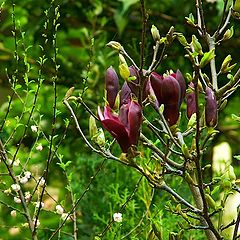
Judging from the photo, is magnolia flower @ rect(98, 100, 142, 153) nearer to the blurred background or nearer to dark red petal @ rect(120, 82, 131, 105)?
dark red petal @ rect(120, 82, 131, 105)

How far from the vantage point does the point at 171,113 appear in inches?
33.1

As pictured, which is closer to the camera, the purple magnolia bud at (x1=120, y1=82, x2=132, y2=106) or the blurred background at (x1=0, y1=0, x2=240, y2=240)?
the purple magnolia bud at (x1=120, y1=82, x2=132, y2=106)

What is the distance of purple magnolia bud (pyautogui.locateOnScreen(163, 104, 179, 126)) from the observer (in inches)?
33.0

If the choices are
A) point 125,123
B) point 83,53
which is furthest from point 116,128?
point 83,53

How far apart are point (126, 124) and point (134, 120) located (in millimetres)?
15

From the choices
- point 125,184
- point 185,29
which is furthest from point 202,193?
point 185,29

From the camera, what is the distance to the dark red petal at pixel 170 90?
816 mm

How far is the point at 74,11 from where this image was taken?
209cm

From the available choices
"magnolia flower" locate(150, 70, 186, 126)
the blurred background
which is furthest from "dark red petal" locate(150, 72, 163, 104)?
the blurred background

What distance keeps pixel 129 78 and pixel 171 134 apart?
9 centimetres

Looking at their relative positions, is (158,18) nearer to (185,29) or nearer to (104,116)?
(185,29)

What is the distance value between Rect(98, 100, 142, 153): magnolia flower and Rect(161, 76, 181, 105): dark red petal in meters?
0.06

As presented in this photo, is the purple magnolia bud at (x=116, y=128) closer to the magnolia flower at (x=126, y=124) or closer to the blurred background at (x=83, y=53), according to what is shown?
the magnolia flower at (x=126, y=124)

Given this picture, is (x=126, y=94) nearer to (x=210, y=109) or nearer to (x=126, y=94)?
(x=126, y=94)
